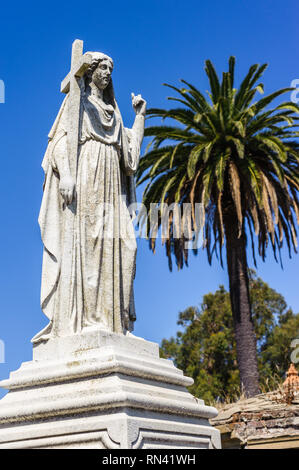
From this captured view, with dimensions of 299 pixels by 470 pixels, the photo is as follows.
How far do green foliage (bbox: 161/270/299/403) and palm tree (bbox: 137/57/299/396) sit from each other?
9277mm

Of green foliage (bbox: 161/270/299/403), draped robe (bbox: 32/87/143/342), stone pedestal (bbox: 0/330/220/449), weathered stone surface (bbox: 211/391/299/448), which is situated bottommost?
stone pedestal (bbox: 0/330/220/449)

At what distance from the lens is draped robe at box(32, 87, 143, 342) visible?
5656mm

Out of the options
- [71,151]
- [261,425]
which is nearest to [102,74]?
[71,151]

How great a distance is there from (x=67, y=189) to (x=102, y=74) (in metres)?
1.33

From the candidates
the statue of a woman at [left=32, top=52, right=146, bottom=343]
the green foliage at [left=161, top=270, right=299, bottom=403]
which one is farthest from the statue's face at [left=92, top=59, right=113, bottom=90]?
the green foliage at [left=161, top=270, right=299, bottom=403]

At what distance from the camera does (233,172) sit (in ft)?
57.4

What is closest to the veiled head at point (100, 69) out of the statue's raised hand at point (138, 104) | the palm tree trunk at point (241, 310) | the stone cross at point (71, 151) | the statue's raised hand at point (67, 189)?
the stone cross at point (71, 151)

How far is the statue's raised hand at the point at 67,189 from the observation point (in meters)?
5.83

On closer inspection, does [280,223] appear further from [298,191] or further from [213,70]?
[213,70]

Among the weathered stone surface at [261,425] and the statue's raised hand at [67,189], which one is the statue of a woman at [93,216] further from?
the weathered stone surface at [261,425]

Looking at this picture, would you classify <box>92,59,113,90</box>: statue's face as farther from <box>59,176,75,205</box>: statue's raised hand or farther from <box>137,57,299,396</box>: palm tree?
<box>137,57,299,396</box>: palm tree

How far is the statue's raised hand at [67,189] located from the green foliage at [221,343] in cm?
2112

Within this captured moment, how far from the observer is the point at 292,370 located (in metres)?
12.0
